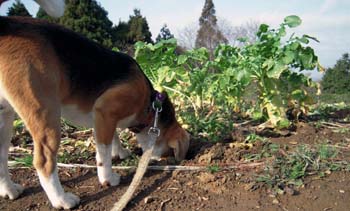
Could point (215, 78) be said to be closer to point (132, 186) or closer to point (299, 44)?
point (299, 44)

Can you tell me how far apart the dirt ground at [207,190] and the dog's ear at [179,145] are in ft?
0.38

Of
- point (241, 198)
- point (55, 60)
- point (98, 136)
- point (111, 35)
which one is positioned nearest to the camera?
point (241, 198)

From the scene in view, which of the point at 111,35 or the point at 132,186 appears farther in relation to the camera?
the point at 111,35

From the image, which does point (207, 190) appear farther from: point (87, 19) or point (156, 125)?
point (87, 19)

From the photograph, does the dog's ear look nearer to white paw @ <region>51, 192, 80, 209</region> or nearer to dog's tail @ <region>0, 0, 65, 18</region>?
white paw @ <region>51, 192, 80, 209</region>

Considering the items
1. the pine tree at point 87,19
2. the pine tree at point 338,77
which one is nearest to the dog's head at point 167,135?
the pine tree at point 338,77

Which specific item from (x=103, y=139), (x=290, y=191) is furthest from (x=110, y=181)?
(x=290, y=191)

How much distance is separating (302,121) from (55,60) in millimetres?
3170

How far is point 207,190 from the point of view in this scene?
3.17 m

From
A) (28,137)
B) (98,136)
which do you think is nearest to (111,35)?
(28,137)

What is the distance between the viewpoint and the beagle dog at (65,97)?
2934 millimetres

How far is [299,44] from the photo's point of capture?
422 centimetres

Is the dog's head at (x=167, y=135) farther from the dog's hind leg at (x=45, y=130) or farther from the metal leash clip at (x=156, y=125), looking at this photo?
the dog's hind leg at (x=45, y=130)

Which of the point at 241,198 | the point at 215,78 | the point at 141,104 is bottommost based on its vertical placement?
the point at 241,198
